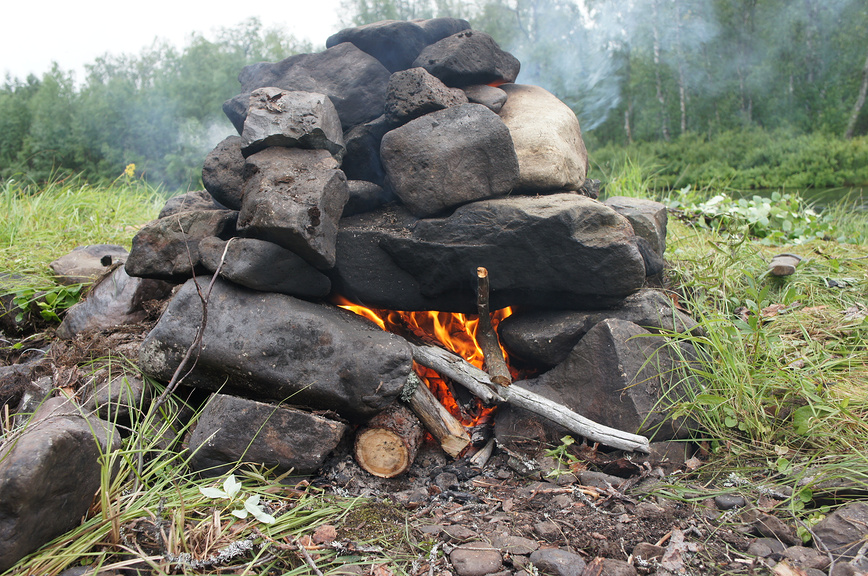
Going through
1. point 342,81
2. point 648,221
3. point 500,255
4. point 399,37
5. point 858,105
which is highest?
point 399,37

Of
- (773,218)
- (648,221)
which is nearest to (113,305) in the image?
(648,221)

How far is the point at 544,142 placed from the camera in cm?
284

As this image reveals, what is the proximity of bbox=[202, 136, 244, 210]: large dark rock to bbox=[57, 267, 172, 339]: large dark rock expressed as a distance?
2.87 feet

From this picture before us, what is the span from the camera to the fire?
9.27ft

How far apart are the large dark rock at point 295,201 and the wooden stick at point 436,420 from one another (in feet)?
2.44

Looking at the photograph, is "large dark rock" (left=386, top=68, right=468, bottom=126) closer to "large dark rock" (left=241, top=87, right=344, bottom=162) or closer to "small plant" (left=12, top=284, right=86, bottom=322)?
"large dark rock" (left=241, top=87, right=344, bottom=162)

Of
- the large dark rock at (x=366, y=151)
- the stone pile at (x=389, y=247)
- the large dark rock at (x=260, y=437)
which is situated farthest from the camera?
the large dark rock at (x=366, y=151)

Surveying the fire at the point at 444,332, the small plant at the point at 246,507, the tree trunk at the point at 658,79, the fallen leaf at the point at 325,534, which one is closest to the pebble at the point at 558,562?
the fallen leaf at the point at 325,534

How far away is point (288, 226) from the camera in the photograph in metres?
2.19

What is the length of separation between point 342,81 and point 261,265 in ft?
4.28

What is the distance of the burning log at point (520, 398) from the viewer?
7.86ft

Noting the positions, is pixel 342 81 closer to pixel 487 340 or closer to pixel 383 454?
pixel 487 340

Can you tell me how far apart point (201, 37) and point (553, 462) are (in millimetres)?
12827

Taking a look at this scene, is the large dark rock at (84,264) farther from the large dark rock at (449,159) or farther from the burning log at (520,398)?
the burning log at (520,398)
